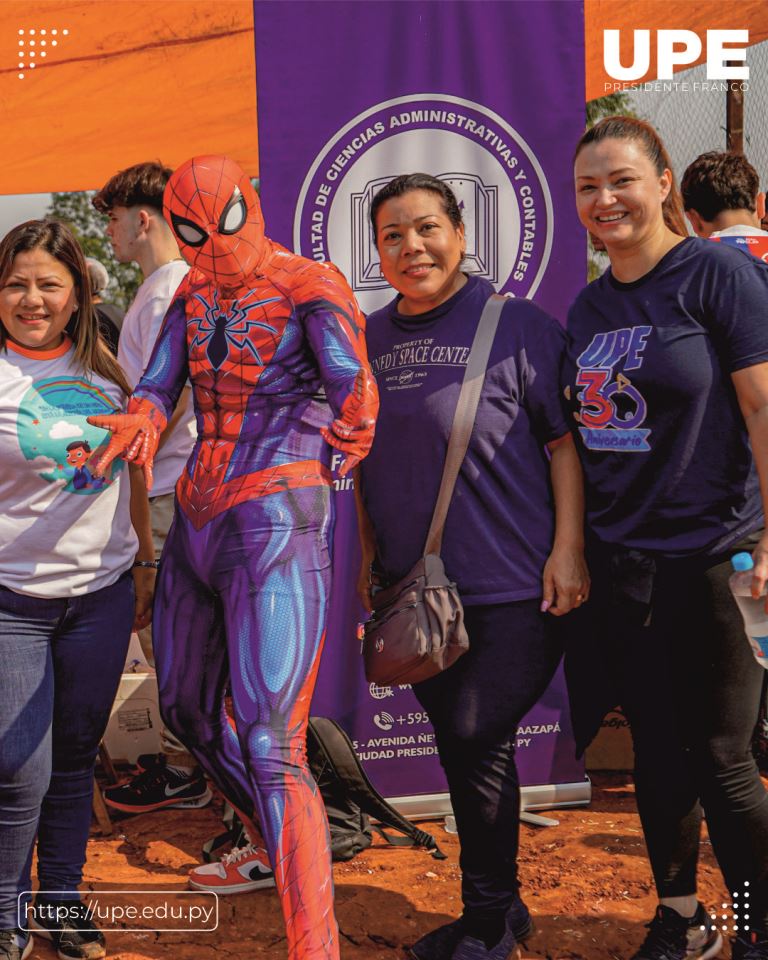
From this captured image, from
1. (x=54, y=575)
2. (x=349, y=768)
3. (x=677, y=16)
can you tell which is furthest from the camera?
(x=677, y=16)

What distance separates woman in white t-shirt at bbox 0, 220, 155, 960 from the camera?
260 cm

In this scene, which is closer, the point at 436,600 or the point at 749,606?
the point at 749,606

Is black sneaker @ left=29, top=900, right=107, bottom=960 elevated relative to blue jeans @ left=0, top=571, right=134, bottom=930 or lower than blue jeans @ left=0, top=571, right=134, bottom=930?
lower

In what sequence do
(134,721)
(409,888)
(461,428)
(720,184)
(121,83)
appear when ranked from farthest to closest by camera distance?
1. (121,83)
2. (134,721)
3. (720,184)
4. (409,888)
5. (461,428)

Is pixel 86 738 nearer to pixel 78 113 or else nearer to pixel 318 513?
pixel 318 513

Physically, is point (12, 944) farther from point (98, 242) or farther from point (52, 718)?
point (98, 242)

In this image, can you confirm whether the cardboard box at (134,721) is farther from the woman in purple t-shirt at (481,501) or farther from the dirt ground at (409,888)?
the woman in purple t-shirt at (481,501)

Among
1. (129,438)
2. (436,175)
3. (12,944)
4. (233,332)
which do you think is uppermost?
(436,175)

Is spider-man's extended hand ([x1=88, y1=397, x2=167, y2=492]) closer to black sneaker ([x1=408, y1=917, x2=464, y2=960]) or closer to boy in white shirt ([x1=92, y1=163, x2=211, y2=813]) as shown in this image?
boy in white shirt ([x1=92, y1=163, x2=211, y2=813])

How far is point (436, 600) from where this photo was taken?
8.15ft

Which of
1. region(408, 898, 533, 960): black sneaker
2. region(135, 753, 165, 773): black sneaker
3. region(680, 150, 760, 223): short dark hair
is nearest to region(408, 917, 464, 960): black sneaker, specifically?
region(408, 898, 533, 960): black sneaker

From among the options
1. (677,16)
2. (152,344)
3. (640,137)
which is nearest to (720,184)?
(677,16)

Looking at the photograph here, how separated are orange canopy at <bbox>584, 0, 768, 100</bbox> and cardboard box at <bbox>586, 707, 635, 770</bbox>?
3.15 metres

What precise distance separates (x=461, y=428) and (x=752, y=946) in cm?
143
